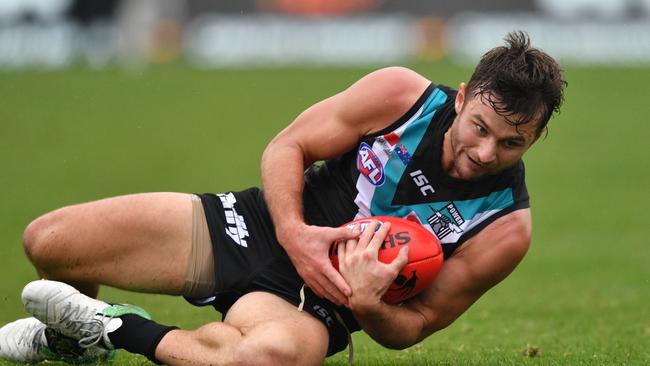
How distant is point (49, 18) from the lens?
1275 inches

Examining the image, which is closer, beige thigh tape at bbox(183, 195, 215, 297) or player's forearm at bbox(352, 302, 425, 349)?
player's forearm at bbox(352, 302, 425, 349)

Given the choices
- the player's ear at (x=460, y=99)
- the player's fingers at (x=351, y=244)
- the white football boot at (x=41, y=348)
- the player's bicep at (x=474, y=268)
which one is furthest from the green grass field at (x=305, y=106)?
the player's ear at (x=460, y=99)

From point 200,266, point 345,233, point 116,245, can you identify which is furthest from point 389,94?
point 116,245

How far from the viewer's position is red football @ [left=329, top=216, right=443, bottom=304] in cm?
561

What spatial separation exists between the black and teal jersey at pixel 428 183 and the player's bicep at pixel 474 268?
67 mm

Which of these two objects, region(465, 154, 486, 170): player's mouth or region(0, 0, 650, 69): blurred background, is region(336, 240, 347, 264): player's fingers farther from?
region(0, 0, 650, 69): blurred background

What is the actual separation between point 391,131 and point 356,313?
3.36ft

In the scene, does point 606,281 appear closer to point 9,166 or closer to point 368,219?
point 368,219

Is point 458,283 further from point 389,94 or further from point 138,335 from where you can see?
point 138,335

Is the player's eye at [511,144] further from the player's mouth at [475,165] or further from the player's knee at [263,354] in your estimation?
the player's knee at [263,354]

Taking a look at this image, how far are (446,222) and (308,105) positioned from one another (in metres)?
17.2

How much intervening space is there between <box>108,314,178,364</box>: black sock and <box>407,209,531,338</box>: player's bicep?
52.1 inches

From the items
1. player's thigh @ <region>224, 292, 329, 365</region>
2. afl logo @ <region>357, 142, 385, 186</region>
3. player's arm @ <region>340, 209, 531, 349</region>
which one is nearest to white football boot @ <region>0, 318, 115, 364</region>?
player's thigh @ <region>224, 292, 329, 365</region>

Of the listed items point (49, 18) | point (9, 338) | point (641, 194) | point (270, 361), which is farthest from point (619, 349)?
point (49, 18)
